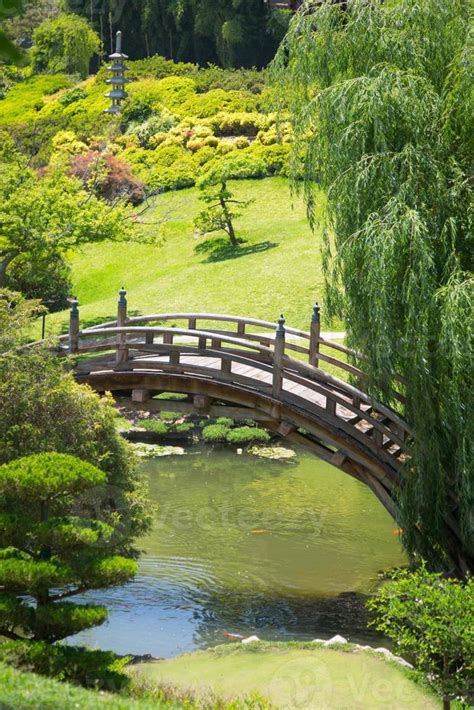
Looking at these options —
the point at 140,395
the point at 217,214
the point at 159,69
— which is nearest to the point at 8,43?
the point at 140,395

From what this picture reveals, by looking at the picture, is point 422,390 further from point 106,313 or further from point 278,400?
point 106,313

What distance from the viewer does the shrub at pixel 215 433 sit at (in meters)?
25.2

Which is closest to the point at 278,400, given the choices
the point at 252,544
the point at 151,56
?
the point at 252,544

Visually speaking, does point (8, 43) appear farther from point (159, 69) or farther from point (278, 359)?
point (159, 69)

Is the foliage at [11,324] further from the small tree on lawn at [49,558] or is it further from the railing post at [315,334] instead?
the railing post at [315,334]

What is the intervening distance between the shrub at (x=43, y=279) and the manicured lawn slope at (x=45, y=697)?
1924 cm

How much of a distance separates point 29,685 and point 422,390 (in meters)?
6.77

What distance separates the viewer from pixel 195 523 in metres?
19.9

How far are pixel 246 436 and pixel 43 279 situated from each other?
957 centimetres

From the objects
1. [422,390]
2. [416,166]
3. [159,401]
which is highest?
[416,166]

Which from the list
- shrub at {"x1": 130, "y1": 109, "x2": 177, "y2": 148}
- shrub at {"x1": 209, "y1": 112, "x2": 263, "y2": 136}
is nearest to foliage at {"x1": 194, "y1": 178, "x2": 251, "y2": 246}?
shrub at {"x1": 209, "y1": 112, "x2": 263, "y2": 136}

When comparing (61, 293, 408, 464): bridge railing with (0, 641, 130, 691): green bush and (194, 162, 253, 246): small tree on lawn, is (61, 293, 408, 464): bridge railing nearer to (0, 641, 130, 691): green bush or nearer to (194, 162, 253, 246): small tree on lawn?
(0, 641, 130, 691): green bush

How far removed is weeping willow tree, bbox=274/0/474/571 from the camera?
1377 cm

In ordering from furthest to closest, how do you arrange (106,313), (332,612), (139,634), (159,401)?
(106,313)
(159,401)
(332,612)
(139,634)
